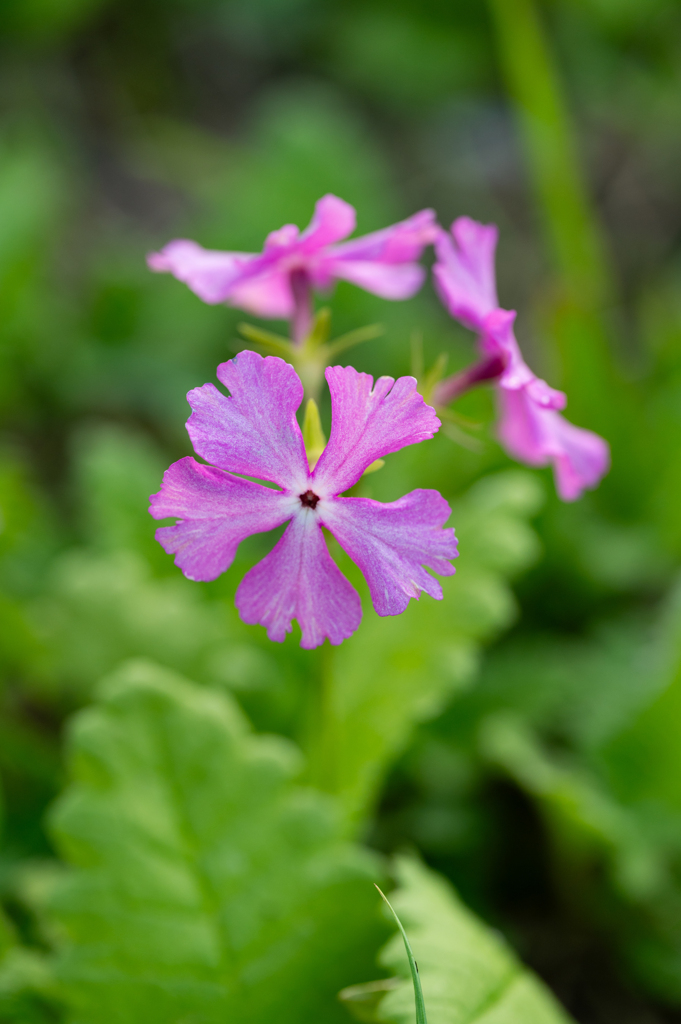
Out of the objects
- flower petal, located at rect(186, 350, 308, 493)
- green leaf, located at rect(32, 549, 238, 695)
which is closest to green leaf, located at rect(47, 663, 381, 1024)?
green leaf, located at rect(32, 549, 238, 695)

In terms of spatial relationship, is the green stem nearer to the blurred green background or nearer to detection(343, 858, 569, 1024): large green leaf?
the blurred green background

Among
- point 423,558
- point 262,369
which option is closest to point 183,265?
point 262,369

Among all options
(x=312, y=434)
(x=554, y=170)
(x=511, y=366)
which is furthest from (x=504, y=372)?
(x=554, y=170)

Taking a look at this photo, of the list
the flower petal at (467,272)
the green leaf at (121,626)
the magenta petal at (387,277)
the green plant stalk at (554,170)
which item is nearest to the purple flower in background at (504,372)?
the flower petal at (467,272)

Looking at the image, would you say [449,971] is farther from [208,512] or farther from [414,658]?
[208,512]

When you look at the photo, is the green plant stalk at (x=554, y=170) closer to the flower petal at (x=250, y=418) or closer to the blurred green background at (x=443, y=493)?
the blurred green background at (x=443, y=493)

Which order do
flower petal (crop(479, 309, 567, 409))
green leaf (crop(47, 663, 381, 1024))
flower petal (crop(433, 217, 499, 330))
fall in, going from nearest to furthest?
flower petal (crop(479, 309, 567, 409))
flower petal (crop(433, 217, 499, 330))
green leaf (crop(47, 663, 381, 1024))
